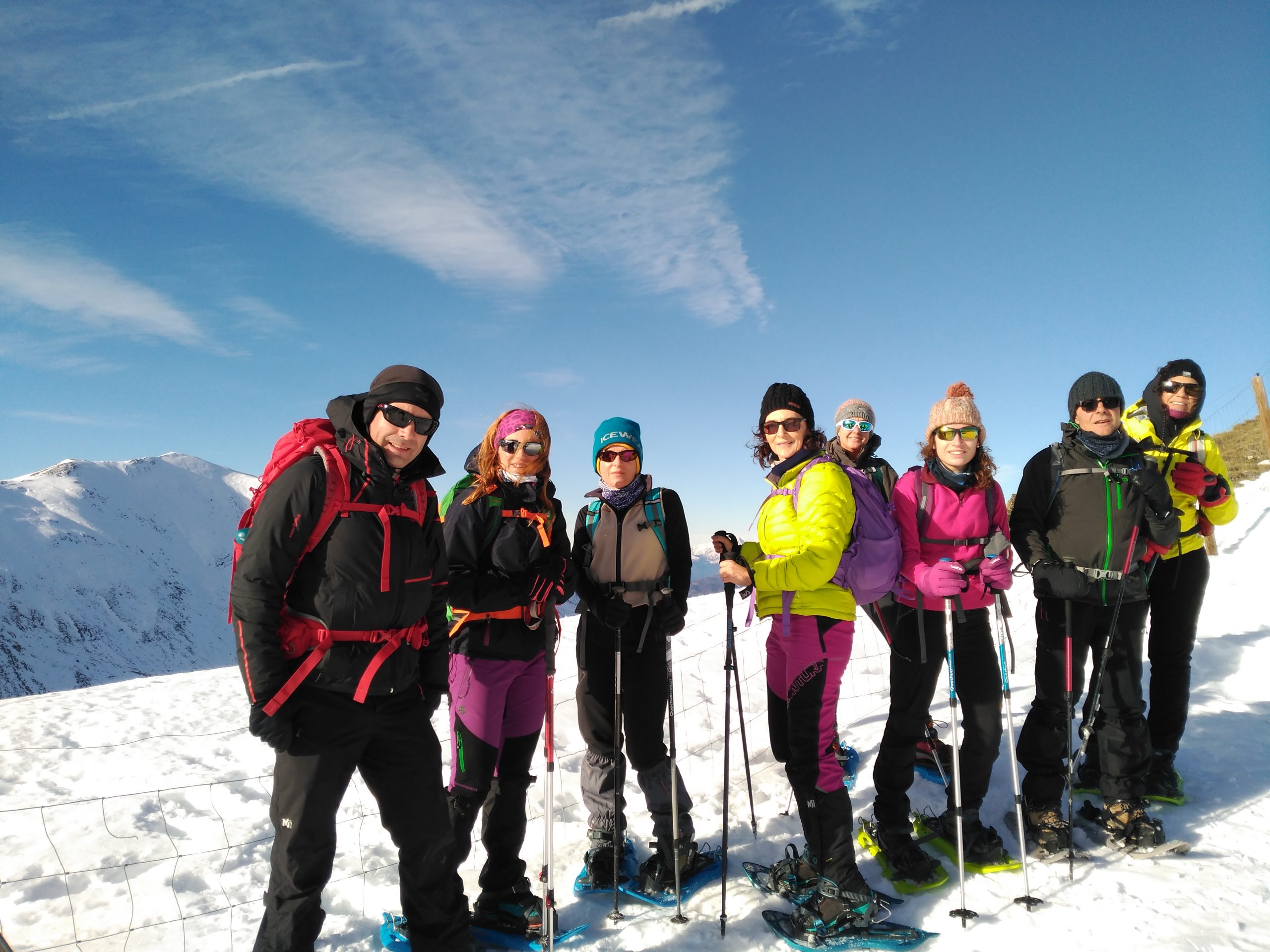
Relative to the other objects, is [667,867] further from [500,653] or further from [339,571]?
[339,571]

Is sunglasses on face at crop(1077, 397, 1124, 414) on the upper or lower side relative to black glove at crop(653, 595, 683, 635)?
upper

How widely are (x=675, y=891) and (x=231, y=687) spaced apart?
6981 millimetres

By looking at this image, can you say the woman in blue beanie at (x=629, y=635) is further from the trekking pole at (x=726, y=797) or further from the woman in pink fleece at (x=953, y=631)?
the woman in pink fleece at (x=953, y=631)

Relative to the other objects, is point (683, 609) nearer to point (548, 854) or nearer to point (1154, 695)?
point (548, 854)

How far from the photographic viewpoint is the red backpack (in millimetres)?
2818

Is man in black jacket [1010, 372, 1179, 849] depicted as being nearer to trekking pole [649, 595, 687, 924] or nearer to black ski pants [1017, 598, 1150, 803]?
black ski pants [1017, 598, 1150, 803]

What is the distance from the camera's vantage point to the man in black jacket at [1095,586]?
170 inches

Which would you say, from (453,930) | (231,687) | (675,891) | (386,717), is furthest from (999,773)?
(231,687)

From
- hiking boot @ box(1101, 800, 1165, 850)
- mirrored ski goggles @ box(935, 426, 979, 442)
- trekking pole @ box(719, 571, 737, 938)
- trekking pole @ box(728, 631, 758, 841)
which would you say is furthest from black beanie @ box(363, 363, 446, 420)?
hiking boot @ box(1101, 800, 1165, 850)

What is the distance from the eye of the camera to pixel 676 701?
25.4 feet

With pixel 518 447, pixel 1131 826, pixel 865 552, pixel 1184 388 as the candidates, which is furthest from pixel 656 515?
pixel 1184 388

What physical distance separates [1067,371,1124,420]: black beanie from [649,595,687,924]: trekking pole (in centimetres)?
337

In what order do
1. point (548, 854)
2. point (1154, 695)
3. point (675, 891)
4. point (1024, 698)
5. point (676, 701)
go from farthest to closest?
point (676, 701) < point (1024, 698) < point (1154, 695) < point (675, 891) < point (548, 854)

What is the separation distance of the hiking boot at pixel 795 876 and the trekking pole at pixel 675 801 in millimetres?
594
